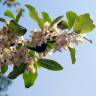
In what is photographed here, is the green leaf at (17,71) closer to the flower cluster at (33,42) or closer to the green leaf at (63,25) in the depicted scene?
the flower cluster at (33,42)

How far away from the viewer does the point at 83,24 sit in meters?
1.88

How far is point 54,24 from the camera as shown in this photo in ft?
6.19

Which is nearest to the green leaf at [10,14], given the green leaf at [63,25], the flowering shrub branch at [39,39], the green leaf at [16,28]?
the flowering shrub branch at [39,39]

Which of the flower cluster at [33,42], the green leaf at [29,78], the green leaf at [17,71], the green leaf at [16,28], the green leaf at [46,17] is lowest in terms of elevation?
the green leaf at [29,78]

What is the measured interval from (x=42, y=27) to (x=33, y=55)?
0.67 feet

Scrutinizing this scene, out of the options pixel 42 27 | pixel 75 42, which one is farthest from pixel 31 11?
pixel 75 42

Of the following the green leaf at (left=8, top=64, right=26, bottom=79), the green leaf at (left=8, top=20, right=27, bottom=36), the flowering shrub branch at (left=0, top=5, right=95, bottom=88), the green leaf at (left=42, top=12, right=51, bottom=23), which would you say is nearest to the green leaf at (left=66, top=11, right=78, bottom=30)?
the flowering shrub branch at (left=0, top=5, right=95, bottom=88)

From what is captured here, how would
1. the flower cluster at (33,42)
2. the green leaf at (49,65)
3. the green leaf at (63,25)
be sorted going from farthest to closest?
the green leaf at (49,65)
the green leaf at (63,25)
the flower cluster at (33,42)

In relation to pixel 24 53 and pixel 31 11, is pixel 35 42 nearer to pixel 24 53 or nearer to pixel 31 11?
pixel 24 53

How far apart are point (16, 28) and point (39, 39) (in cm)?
15

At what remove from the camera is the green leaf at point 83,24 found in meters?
1.85

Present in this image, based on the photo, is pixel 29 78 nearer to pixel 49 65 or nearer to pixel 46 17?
pixel 49 65

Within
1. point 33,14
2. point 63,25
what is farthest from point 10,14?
point 63,25

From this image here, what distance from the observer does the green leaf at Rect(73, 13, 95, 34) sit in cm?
185
